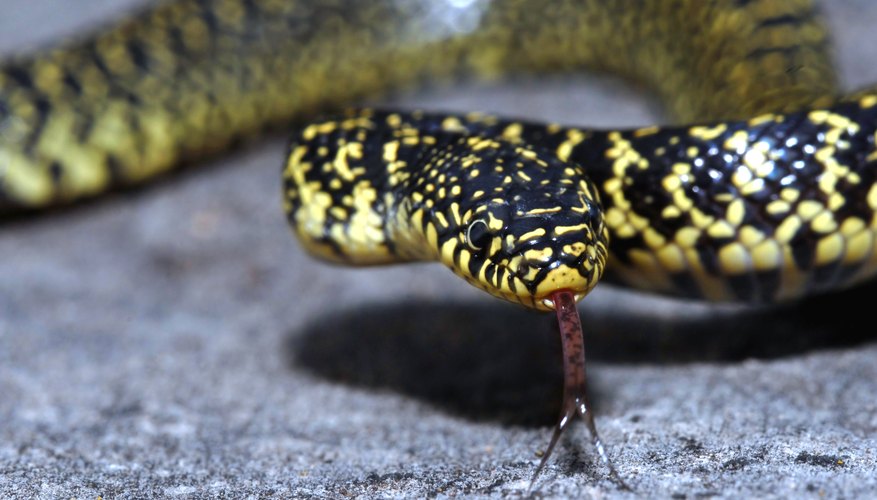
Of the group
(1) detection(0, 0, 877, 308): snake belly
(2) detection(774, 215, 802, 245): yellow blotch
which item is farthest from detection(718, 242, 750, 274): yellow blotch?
(2) detection(774, 215, 802, 245): yellow blotch

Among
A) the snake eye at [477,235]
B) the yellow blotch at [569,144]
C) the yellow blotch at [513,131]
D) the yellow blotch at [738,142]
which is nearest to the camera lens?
the snake eye at [477,235]

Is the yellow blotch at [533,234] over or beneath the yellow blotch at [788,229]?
over

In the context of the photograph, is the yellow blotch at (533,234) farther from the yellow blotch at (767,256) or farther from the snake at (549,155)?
the yellow blotch at (767,256)

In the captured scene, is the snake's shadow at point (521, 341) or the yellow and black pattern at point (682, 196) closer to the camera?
the yellow and black pattern at point (682, 196)

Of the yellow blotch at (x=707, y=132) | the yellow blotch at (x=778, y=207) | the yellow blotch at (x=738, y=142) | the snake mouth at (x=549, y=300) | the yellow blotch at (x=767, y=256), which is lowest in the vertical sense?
the snake mouth at (x=549, y=300)

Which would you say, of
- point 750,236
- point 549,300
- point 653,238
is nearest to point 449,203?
point 549,300

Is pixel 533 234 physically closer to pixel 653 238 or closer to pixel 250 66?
pixel 653 238

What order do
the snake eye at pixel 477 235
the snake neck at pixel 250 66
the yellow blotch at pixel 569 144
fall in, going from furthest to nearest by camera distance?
1. the snake neck at pixel 250 66
2. the yellow blotch at pixel 569 144
3. the snake eye at pixel 477 235

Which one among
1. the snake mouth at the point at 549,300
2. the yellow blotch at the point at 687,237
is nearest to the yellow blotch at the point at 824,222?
the yellow blotch at the point at 687,237
